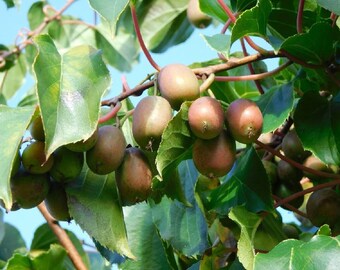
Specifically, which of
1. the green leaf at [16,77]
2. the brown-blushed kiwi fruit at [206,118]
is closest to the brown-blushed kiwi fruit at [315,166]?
the brown-blushed kiwi fruit at [206,118]

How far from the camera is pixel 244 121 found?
1.03 m

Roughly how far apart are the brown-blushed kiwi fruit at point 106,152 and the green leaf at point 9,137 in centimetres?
9

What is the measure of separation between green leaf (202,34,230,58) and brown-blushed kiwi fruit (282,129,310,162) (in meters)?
0.25

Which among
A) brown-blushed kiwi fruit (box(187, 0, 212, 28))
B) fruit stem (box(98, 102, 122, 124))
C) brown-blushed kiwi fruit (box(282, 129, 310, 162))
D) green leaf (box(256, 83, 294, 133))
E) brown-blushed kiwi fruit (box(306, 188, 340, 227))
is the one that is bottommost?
brown-blushed kiwi fruit (box(306, 188, 340, 227))

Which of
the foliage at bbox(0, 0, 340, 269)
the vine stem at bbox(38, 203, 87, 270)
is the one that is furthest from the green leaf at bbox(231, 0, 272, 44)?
the vine stem at bbox(38, 203, 87, 270)

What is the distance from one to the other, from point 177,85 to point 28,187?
0.23 metres

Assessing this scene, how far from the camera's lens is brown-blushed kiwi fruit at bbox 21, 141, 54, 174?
1016 mm

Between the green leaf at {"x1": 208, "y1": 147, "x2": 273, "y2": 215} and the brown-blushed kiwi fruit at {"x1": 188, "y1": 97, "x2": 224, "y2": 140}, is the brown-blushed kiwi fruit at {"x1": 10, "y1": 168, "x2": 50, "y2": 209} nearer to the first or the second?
the brown-blushed kiwi fruit at {"x1": 188, "y1": 97, "x2": 224, "y2": 140}

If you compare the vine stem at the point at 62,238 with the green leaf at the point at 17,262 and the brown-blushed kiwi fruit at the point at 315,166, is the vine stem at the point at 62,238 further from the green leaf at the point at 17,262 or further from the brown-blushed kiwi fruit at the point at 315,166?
the brown-blushed kiwi fruit at the point at 315,166

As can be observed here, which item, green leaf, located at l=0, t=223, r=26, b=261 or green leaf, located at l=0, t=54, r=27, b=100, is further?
green leaf, located at l=0, t=54, r=27, b=100

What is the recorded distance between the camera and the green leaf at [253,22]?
1.11 meters

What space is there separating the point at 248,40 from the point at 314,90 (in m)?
0.16

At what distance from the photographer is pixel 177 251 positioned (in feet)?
4.42

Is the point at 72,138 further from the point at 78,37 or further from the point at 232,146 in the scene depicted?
the point at 78,37
